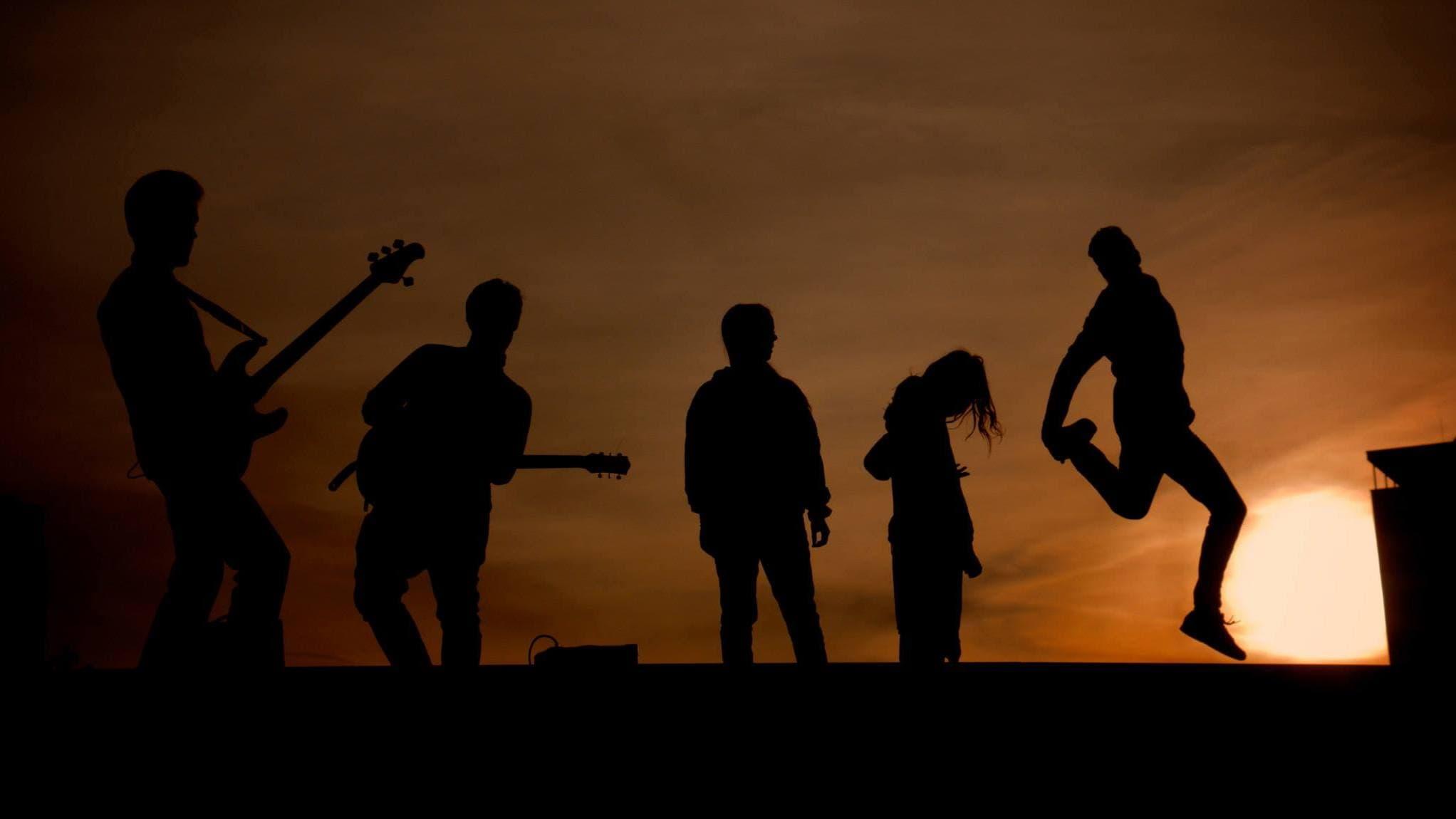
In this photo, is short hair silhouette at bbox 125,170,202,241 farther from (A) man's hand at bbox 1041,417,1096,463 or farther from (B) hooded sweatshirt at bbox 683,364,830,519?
(A) man's hand at bbox 1041,417,1096,463

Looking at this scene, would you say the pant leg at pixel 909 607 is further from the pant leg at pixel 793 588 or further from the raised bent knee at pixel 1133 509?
the raised bent knee at pixel 1133 509

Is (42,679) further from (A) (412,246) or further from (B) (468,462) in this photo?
(A) (412,246)

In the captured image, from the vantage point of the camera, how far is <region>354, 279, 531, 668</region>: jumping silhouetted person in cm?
584

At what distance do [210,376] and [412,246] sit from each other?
2.59 metres

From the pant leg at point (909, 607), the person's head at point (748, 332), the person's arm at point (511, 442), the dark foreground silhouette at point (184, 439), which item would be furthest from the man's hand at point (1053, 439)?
the dark foreground silhouette at point (184, 439)

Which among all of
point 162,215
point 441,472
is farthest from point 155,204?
point 441,472

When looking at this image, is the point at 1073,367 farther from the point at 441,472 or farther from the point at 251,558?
the point at 251,558

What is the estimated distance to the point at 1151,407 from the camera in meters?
6.32

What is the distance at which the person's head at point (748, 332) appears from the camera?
6.75 metres

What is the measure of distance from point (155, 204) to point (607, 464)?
4073 mm

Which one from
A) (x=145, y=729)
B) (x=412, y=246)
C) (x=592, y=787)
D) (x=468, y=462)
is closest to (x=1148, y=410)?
(x=468, y=462)

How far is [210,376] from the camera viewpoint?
4.92m

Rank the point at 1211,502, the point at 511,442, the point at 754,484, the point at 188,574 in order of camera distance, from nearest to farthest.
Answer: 1. the point at 188,574
2. the point at 511,442
3. the point at 1211,502
4. the point at 754,484

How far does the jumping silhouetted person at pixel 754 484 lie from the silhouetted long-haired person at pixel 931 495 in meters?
0.73
